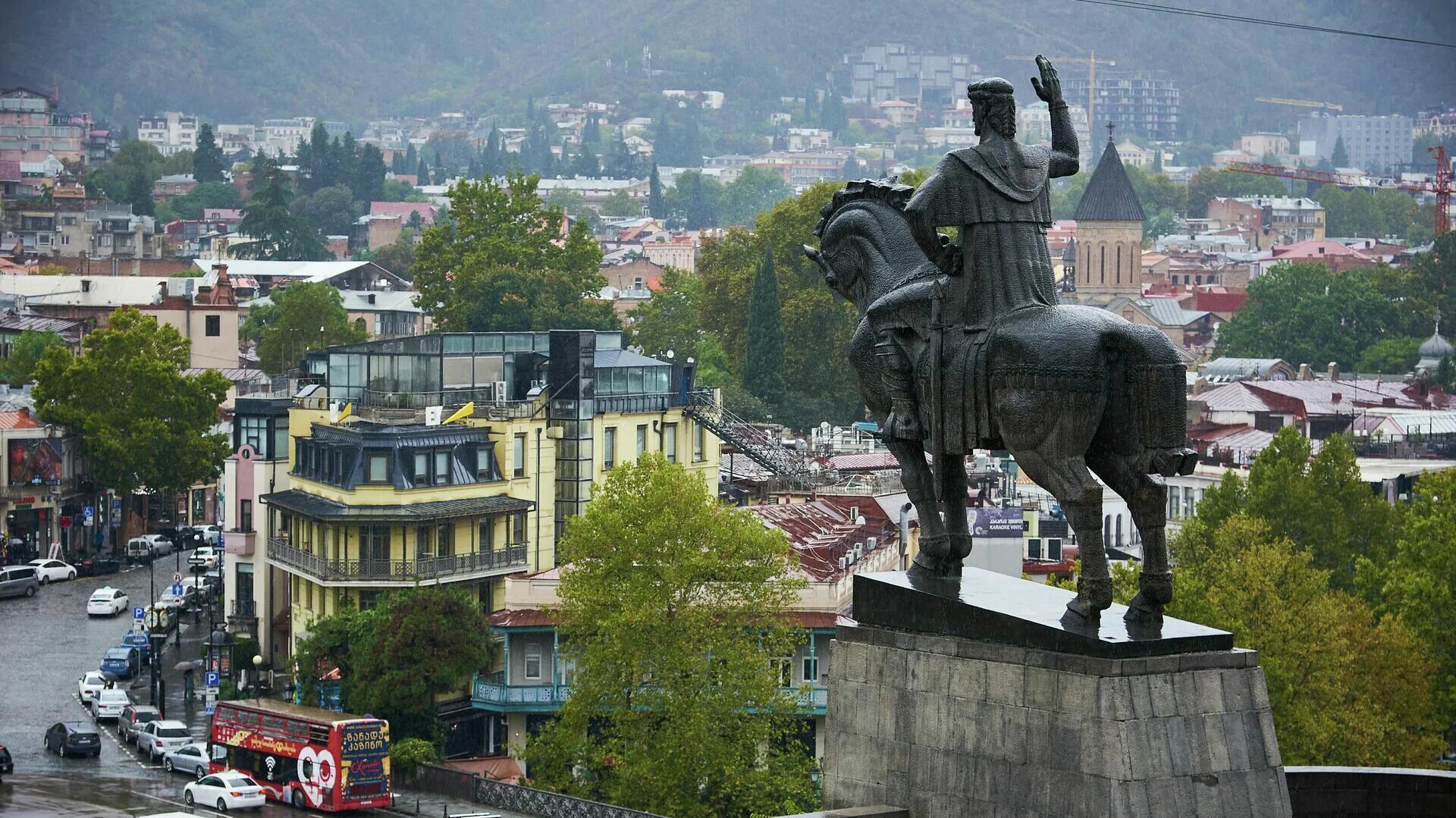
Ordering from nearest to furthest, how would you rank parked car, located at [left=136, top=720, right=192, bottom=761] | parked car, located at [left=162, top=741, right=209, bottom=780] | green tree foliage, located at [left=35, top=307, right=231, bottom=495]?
parked car, located at [left=162, top=741, right=209, bottom=780], parked car, located at [left=136, top=720, right=192, bottom=761], green tree foliage, located at [left=35, top=307, right=231, bottom=495]

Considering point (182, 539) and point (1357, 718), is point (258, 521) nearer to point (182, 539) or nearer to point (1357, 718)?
point (182, 539)

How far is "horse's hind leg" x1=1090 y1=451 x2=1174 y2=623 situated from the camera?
2183 cm

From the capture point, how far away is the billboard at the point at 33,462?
286 ft

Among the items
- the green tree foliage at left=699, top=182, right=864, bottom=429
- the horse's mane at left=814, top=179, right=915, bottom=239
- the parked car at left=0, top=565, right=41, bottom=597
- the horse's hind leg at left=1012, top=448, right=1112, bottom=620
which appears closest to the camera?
the horse's hind leg at left=1012, top=448, right=1112, bottom=620

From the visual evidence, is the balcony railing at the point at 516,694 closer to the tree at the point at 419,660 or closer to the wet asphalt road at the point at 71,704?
the tree at the point at 419,660

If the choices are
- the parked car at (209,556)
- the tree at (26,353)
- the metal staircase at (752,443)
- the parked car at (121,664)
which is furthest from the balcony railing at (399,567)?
the tree at (26,353)

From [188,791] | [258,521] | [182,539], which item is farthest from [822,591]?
[182,539]

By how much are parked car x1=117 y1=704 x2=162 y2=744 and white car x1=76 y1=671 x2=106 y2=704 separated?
1205 mm

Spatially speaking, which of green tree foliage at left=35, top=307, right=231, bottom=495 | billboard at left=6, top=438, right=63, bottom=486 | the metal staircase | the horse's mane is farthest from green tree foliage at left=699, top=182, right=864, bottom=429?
the horse's mane

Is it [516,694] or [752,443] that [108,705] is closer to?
[516,694]

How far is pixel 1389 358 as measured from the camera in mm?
159125

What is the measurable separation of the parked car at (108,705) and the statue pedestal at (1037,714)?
41.9 metres

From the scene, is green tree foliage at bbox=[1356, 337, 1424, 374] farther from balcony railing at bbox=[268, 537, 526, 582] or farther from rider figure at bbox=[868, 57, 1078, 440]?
rider figure at bbox=[868, 57, 1078, 440]

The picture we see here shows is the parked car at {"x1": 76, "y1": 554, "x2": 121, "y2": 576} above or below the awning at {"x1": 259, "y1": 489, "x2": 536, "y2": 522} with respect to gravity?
below
